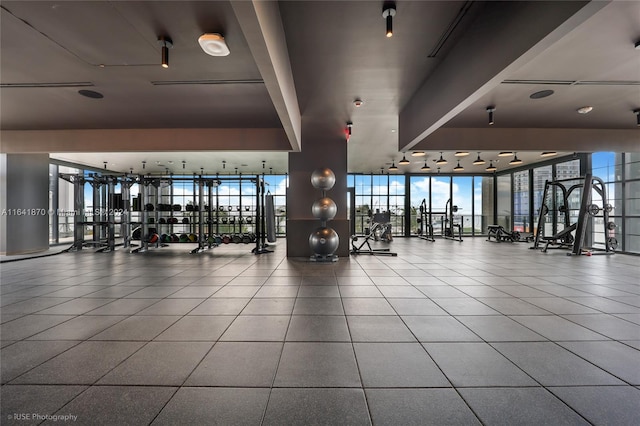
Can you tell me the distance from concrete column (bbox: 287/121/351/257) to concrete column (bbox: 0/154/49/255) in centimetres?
699

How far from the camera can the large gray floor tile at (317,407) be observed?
1430 mm

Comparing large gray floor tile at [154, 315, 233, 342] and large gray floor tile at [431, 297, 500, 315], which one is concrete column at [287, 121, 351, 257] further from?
large gray floor tile at [154, 315, 233, 342]

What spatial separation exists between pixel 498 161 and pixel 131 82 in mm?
12102

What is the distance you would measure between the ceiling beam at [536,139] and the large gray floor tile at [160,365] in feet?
20.2

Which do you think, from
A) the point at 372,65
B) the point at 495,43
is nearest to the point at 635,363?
the point at 495,43

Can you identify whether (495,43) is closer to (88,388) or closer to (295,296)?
(295,296)

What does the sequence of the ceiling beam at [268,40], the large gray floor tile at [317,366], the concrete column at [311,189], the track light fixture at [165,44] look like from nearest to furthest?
1. the large gray floor tile at [317,366]
2. the ceiling beam at [268,40]
3. the track light fixture at [165,44]
4. the concrete column at [311,189]

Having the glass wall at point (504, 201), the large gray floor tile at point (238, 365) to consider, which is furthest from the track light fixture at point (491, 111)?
the glass wall at point (504, 201)

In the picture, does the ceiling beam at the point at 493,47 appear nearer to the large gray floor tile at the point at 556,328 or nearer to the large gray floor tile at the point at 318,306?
the large gray floor tile at the point at 556,328

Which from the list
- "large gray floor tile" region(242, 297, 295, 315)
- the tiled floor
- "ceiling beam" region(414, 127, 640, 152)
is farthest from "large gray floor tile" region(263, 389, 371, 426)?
"ceiling beam" region(414, 127, 640, 152)

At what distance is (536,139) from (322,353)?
7.37 m

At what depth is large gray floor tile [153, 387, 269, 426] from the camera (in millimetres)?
1438

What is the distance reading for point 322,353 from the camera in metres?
2.09

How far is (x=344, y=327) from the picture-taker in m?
2.56
